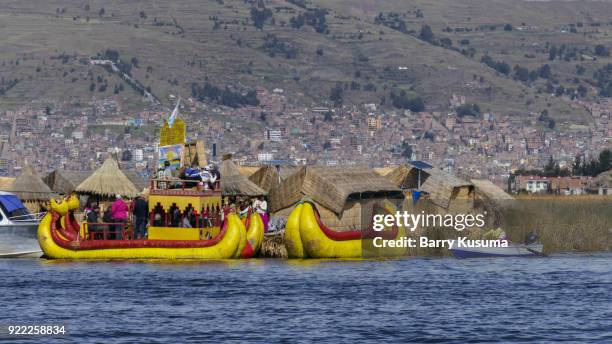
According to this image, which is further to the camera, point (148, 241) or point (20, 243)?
point (20, 243)

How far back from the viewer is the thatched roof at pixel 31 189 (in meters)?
67.3

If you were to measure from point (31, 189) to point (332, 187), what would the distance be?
50.0 ft

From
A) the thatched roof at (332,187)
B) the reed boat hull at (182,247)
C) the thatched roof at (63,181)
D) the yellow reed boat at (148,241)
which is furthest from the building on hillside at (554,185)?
the reed boat hull at (182,247)

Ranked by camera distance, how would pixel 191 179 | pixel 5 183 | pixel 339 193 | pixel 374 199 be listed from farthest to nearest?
pixel 5 183
pixel 374 199
pixel 339 193
pixel 191 179

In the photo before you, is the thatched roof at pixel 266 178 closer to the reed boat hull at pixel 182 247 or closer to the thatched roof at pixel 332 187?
the thatched roof at pixel 332 187

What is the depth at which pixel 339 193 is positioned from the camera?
5797cm

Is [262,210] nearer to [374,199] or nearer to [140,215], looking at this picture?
[140,215]

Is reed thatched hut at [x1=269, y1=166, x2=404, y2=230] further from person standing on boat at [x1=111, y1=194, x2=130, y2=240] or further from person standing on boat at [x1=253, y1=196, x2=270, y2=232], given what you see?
person standing on boat at [x1=111, y1=194, x2=130, y2=240]

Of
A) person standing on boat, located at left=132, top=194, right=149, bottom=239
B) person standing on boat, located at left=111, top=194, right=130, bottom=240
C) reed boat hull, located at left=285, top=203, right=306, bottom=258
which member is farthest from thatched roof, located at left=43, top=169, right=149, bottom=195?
reed boat hull, located at left=285, top=203, right=306, bottom=258

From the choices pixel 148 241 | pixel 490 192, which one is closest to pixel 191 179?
pixel 148 241

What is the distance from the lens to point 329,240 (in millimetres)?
48844

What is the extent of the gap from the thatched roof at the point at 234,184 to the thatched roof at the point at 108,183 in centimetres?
420

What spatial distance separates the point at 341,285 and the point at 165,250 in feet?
27.1

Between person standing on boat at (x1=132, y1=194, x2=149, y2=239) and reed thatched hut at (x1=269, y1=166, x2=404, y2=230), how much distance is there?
29.4 ft
